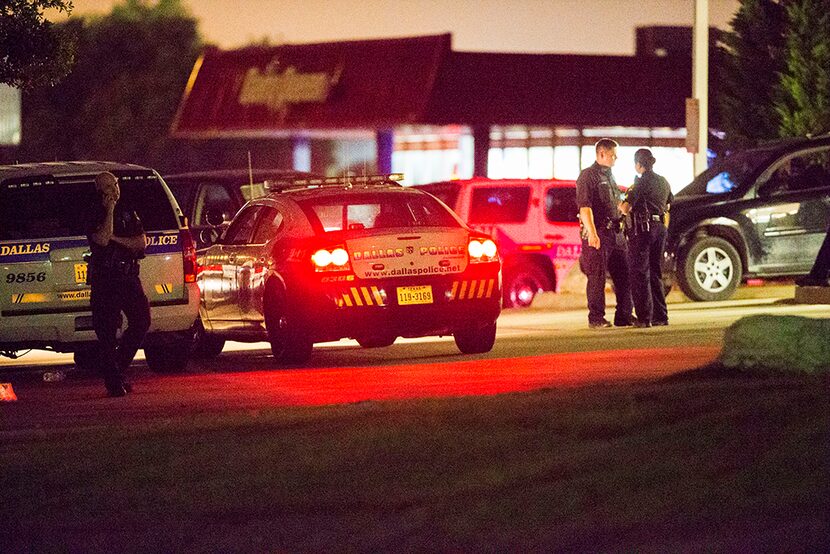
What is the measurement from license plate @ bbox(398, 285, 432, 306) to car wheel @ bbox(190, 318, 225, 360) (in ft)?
9.36

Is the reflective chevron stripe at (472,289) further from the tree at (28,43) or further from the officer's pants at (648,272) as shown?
the tree at (28,43)

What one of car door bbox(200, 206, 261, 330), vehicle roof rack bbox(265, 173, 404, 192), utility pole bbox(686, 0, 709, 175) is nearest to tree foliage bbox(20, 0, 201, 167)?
utility pole bbox(686, 0, 709, 175)

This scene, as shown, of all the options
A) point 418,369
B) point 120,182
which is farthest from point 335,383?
point 120,182

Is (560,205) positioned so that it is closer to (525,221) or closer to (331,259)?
(525,221)

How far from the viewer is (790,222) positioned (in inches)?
853

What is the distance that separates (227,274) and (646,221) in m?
4.19

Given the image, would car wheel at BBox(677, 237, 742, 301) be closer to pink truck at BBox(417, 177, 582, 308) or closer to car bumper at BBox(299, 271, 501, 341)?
pink truck at BBox(417, 177, 582, 308)

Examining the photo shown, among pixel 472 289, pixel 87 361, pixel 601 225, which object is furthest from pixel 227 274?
pixel 601 225

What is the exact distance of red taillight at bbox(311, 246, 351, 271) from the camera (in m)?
A: 15.3

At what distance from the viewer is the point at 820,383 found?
10688mm

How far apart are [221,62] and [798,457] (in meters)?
45.7

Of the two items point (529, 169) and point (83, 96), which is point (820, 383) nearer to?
point (529, 169)

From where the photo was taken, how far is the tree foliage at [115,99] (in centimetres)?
8675

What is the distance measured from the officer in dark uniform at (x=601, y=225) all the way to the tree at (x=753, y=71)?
1199 cm
